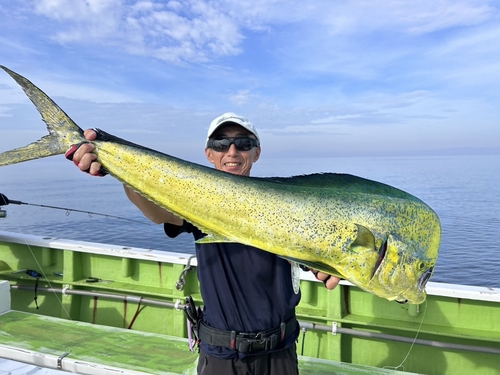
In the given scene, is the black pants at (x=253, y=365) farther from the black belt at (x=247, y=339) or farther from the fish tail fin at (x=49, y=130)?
the fish tail fin at (x=49, y=130)

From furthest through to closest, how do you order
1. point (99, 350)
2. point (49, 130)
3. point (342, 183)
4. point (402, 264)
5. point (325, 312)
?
point (325, 312), point (99, 350), point (49, 130), point (342, 183), point (402, 264)

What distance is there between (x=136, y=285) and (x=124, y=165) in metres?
3.63

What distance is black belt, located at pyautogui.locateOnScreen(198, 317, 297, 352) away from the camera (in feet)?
7.04

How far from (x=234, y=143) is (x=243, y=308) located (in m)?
1.04

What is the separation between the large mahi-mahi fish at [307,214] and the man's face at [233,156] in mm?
559

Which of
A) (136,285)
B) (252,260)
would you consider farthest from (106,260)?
(252,260)

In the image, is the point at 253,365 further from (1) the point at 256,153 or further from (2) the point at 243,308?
(1) the point at 256,153

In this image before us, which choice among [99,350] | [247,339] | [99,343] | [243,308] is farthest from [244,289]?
[99,343]

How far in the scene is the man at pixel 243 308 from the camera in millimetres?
2174

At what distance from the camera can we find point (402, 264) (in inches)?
66.2

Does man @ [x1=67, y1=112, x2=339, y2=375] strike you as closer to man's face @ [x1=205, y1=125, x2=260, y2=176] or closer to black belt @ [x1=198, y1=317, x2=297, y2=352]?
black belt @ [x1=198, y1=317, x2=297, y2=352]

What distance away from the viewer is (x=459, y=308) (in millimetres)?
3980

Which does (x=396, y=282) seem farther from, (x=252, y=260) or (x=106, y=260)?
(x=106, y=260)

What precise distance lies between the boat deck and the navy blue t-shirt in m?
1.23
